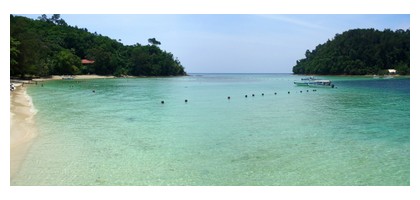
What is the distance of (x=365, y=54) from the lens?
317 feet

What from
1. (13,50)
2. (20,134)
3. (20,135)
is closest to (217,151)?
(20,135)

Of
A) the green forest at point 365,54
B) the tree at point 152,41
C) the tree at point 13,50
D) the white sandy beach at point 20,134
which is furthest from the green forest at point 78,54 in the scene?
the green forest at point 365,54

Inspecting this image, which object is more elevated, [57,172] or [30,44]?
[30,44]

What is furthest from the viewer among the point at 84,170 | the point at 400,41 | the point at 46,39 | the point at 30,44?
the point at 400,41

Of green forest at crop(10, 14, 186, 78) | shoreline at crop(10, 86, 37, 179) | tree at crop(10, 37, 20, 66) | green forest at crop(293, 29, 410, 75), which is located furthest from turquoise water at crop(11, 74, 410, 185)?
green forest at crop(293, 29, 410, 75)

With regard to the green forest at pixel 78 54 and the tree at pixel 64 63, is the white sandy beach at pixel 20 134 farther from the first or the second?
the tree at pixel 64 63

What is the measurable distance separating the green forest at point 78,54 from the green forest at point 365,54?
47934 mm

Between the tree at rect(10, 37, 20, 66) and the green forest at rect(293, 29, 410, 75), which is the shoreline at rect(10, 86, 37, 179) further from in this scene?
the green forest at rect(293, 29, 410, 75)

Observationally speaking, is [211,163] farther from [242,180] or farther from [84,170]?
[84,170]

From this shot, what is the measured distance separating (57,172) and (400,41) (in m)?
95.7

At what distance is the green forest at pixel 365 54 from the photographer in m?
88.6

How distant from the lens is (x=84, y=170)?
8039 mm
